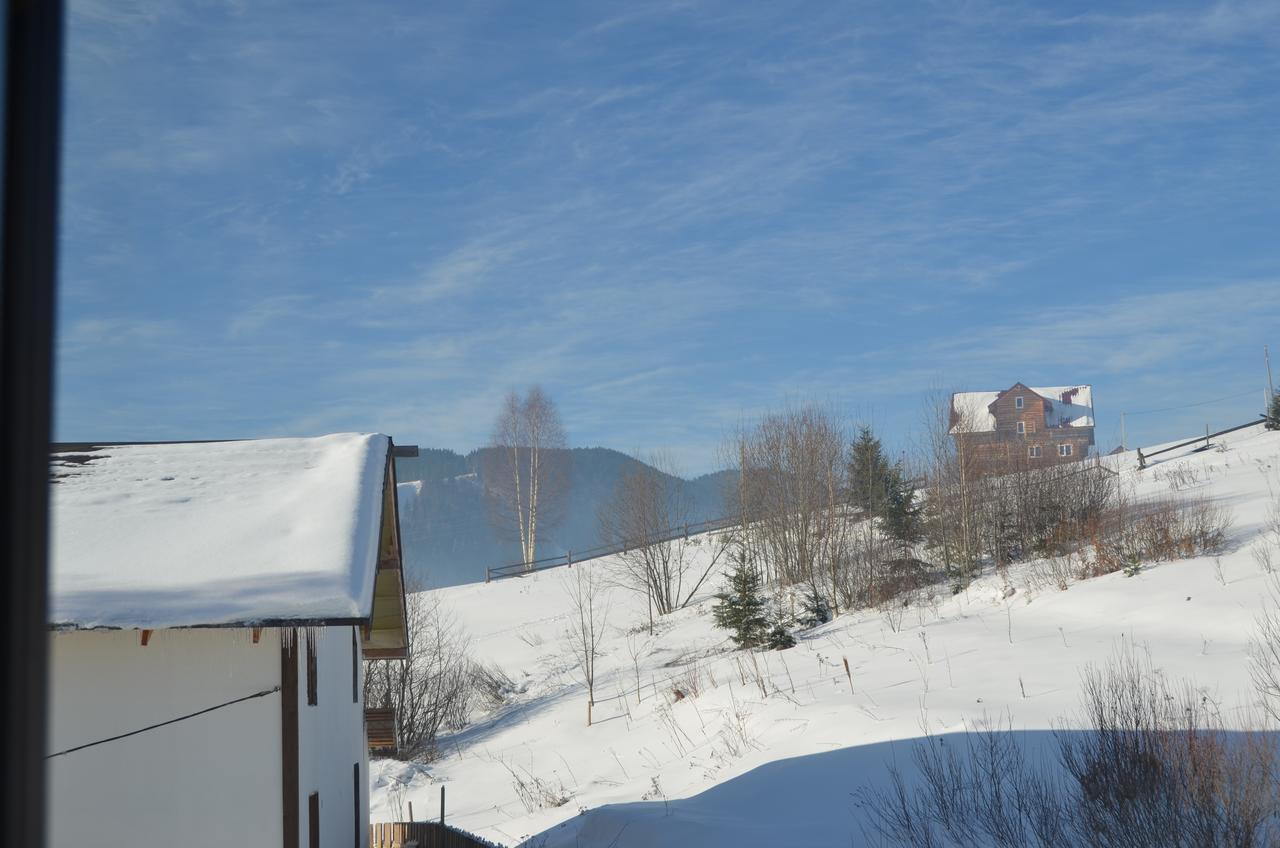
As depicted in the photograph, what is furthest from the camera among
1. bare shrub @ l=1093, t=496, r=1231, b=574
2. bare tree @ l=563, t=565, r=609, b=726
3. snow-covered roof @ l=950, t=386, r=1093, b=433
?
snow-covered roof @ l=950, t=386, r=1093, b=433

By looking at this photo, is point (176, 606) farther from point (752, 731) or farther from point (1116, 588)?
point (1116, 588)

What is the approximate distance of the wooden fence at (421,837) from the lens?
44.0ft

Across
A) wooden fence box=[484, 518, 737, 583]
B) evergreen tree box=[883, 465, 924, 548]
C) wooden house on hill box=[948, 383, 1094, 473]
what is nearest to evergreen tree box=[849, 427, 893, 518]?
evergreen tree box=[883, 465, 924, 548]

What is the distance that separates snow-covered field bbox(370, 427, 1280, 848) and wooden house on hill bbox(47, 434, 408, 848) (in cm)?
595

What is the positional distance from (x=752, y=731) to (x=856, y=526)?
63.0 feet

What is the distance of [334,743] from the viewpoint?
11.8 meters

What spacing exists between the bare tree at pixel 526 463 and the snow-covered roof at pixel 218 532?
157 feet

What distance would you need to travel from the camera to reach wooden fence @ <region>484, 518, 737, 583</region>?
43.8 metres

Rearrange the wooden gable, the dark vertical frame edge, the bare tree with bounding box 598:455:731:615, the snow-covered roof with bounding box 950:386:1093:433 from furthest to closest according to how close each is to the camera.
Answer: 1. the snow-covered roof with bounding box 950:386:1093:433
2. the bare tree with bounding box 598:455:731:615
3. the wooden gable
4. the dark vertical frame edge

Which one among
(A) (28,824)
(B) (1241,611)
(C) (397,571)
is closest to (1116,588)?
(B) (1241,611)

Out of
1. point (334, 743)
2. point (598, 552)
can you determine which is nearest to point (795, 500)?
point (598, 552)

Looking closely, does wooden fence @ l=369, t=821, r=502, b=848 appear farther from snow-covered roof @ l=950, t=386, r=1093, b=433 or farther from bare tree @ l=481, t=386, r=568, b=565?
snow-covered roof @ l=950, t=386, r=1093, b=433

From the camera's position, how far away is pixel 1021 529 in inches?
1293

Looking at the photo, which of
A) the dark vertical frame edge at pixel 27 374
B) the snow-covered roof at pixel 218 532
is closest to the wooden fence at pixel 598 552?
the snow-covered roof at pixel 218 532
